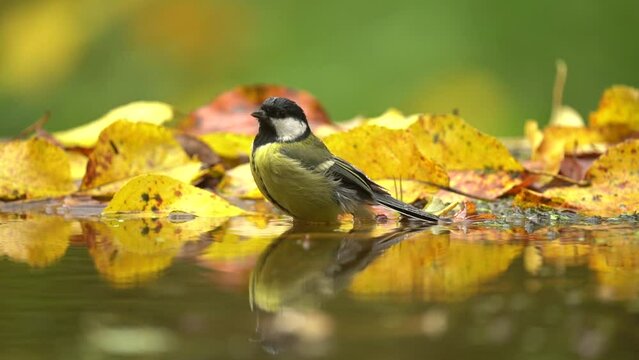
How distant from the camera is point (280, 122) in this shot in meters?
1.80

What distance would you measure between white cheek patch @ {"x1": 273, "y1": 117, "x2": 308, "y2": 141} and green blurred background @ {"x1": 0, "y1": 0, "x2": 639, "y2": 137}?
1.49 metres

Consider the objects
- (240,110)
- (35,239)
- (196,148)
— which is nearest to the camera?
(35,239)

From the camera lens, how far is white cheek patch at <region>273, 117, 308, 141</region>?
5.80ft

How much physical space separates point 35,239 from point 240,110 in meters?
1.22

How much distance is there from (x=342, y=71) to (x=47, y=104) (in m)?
0.94

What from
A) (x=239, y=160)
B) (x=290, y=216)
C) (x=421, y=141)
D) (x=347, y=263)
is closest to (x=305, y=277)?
(x=347, y=263)

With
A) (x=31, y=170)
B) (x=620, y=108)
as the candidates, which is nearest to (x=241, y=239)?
(x=31, y=170)

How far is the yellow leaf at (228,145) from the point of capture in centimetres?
225

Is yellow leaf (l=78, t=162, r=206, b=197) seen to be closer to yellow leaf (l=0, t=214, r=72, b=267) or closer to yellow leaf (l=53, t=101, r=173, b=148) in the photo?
yellow leaf (l=0, t=214, r=72, b=267)

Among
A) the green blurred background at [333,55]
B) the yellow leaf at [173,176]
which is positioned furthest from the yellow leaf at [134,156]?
the green blurred background at [333,55]

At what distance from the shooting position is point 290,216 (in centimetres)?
172

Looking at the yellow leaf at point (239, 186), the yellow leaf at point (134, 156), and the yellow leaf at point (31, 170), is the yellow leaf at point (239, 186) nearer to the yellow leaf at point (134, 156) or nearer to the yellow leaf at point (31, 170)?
the yellow leaf at point (134, 156)

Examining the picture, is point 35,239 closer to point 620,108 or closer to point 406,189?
point 406,189

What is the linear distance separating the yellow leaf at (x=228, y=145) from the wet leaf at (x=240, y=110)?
0.22 metres
